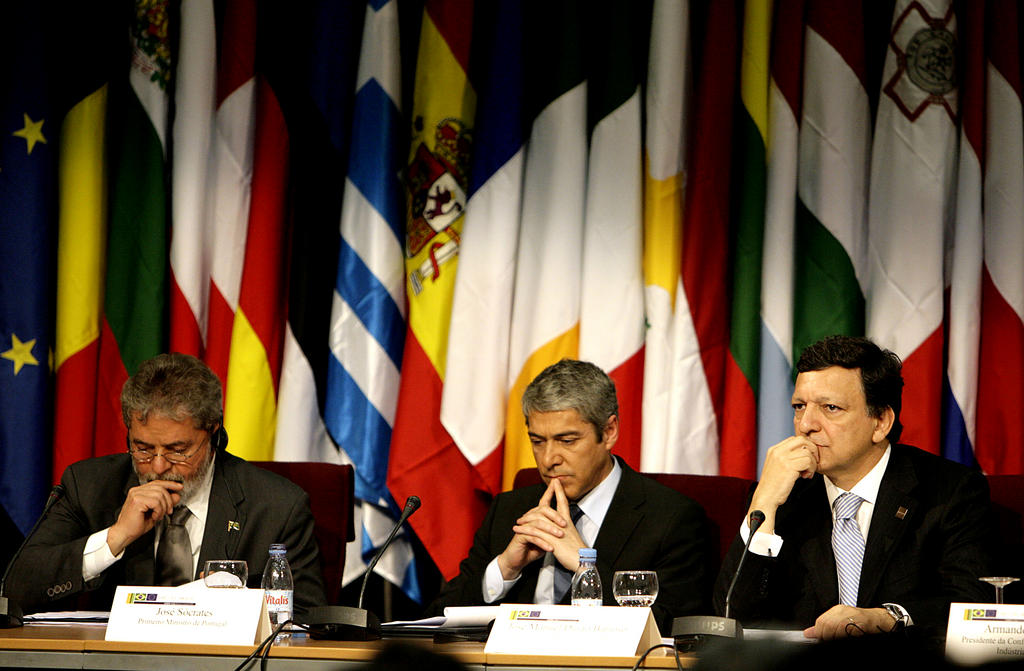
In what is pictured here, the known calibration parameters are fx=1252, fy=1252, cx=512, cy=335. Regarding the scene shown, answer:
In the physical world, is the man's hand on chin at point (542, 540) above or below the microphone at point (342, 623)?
above

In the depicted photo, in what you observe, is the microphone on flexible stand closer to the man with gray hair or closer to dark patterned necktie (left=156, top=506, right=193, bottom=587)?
the man with gray hair

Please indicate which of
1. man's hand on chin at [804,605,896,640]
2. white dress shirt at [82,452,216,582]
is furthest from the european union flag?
man's hand on chin at [804,605,896,640]

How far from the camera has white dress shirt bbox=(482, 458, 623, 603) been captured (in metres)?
3.66

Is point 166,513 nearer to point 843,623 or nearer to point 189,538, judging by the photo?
point 189,538

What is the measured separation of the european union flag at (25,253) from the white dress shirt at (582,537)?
2027 millimetres

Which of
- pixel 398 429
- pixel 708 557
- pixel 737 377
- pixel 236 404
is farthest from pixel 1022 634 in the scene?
pixel 236 404

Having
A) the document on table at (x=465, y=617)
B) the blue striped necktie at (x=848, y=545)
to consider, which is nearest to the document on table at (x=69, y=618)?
the document on table at (x=465, y=617)

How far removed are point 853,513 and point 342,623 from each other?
1528mm

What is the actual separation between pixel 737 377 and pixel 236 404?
6.27 feet

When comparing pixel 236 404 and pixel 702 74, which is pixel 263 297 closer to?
pixel 236 404

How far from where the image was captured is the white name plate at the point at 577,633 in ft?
8.65

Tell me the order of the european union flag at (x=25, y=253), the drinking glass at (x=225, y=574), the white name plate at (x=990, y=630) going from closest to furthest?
1. the white name plate at (x=990, y=630)
2. the drinking glass at (x=225, y=574)
3. the european union flag at (x=25, y=253)

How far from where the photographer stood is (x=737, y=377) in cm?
466

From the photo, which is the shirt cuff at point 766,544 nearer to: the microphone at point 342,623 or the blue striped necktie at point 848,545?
the blue striped necktie at point 848,545
